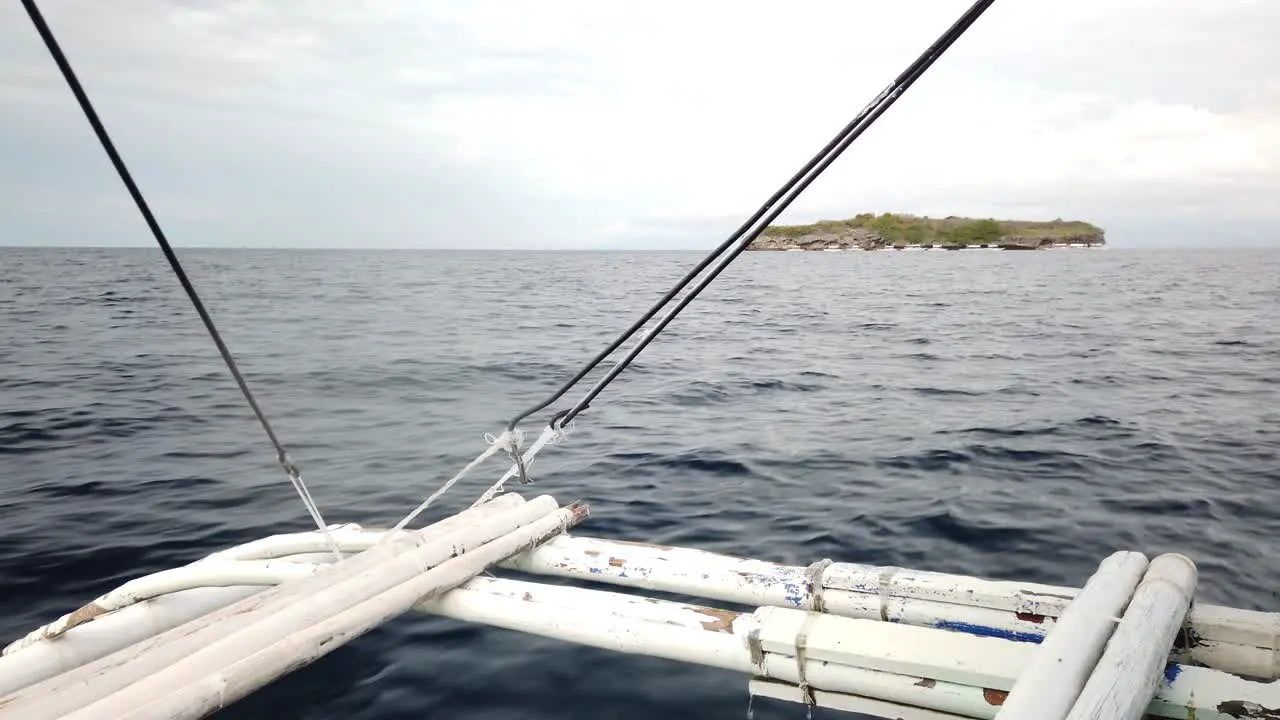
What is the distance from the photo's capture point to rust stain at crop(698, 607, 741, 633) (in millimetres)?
3627

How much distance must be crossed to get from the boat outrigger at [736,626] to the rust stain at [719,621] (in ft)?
0.04

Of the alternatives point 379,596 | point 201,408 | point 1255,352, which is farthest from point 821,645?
point 1255,352

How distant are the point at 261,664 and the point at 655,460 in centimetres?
677

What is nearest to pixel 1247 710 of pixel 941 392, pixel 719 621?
pixel 719 621

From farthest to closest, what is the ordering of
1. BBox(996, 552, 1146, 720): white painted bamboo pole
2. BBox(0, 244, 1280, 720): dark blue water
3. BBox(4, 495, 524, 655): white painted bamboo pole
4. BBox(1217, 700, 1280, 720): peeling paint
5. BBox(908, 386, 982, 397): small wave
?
BBox(908, 386, 982, 397): small wave → BBox(0, 244, 1280, 720): dark blue water → BBox(4, 495, 524, 655): white painted bamboo pole → BBox(1217, 700, 1280, 720): peeling paint → BBox(996, 552, 1146, 720): white painted bamboo pole

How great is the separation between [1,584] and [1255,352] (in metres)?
23.8

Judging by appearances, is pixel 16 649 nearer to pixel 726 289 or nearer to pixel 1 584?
pixel 1 584

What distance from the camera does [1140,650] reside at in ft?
9.09

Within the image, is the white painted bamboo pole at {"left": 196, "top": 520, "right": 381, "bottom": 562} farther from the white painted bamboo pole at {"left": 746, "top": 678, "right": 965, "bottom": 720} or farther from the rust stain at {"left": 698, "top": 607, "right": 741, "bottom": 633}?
the white painted bamboo pole at {"left": 746, "top": 678, "right": 965, "bottom": 720}

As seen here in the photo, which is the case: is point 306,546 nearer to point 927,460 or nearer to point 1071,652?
point 1071,652

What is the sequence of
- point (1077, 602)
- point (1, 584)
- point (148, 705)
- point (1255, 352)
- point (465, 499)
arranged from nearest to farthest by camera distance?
point (148, 705) < point (1077, 602) < point (1, 584) < point (465, 499) < point (1255, 352)

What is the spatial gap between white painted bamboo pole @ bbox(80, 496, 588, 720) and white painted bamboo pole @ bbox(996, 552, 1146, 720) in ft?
9.25

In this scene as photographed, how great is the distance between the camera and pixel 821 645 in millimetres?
3324

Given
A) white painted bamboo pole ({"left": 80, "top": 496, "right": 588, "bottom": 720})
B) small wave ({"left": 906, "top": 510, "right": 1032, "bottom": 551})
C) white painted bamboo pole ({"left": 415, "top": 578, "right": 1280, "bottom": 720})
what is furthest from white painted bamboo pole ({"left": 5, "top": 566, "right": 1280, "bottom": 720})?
small wave ({"left": 906, "top": 510, "right": 1032, "bottom": 551})
